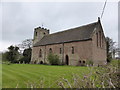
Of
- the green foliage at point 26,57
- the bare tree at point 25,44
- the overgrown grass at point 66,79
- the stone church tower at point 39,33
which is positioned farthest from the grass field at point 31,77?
the bare tree at point 25,44

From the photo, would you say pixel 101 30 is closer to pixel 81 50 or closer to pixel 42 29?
pixel 81 50

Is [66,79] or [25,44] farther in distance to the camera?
[25,44]

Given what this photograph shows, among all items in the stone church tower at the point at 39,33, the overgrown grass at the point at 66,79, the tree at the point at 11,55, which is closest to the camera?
the overgrown grass at the point at 66,79

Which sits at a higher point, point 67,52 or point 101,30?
point 101,30

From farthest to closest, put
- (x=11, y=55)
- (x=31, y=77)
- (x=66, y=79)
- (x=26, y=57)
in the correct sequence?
→ (x=26, y=57)
(x=11, y=55)
(x=31, y=77)
(x=66, y=79)

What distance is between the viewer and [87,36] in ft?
71.5

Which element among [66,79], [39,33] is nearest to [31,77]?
[66,79]

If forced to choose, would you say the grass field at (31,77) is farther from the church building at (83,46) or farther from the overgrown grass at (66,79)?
the church building at (83,46)

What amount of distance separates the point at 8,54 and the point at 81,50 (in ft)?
78.3

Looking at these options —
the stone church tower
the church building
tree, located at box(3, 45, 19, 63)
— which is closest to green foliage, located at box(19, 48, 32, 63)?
tree, located at box(3, 45, 19, 63)

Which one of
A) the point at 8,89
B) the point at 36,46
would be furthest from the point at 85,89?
the point at 36,46

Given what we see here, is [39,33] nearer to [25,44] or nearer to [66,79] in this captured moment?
[25,44]

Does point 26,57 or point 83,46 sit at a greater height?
point 83,46

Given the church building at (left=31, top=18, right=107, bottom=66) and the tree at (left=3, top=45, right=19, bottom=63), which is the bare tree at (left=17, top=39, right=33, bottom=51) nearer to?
the tree at (left=3, top=45, right=19, bottom=63)
